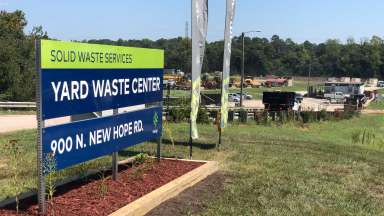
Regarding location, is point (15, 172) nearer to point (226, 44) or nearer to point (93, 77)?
point (93, 77)

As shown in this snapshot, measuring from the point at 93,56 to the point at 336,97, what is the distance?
80571 mm

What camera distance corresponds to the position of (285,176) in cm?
955

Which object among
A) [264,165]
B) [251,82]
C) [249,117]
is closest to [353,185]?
[264,165]

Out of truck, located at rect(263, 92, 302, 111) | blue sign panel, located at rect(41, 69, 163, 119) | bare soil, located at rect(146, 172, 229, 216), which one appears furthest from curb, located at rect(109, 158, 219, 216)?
truck, located at rect(263, 92, 302, 111)

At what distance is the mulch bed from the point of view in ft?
19.7

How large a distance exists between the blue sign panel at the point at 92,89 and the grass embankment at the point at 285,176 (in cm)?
184

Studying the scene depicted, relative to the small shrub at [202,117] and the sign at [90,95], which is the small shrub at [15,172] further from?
the small shrub at [202,117]

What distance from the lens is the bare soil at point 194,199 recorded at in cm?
668

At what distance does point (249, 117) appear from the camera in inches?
1174

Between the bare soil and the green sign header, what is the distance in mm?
1868

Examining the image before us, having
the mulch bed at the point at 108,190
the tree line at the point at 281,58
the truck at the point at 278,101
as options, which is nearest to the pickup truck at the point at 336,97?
the truck at the point at 278,101

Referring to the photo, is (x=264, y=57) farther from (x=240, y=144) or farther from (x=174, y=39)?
(x=240, y=144)

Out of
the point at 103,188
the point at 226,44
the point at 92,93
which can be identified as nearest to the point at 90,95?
the point at 92,93

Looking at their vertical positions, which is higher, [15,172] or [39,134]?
[39,134]
